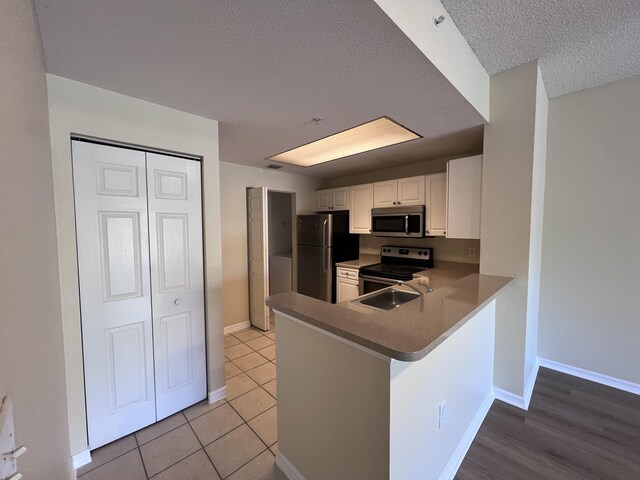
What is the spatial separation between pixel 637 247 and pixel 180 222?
367cm

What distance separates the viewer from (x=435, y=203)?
2.92 m

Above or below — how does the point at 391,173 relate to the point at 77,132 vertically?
above

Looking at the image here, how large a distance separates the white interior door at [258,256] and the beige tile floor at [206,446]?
1261mm

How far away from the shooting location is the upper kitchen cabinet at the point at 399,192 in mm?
3068

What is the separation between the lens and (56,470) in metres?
0.99

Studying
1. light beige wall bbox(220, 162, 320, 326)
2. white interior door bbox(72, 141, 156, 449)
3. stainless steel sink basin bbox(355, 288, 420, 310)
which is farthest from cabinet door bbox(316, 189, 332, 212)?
white interior door bbox(72, 141, 156, 449)

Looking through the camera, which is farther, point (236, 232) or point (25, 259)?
point (236, 232)

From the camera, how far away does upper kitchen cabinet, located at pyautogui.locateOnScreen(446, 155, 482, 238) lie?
2.28 meters

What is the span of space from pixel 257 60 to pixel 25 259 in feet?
4.06

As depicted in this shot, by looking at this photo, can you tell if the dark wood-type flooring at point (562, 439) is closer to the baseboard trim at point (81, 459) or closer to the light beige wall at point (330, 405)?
the light beige wall at point (330, 405)

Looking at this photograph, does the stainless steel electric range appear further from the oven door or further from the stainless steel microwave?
the stainless steel microwave

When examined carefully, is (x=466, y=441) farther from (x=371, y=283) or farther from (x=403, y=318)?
(x=371, y=283)

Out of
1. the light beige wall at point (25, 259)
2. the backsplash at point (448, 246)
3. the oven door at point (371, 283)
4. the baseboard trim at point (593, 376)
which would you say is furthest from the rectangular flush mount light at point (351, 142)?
the baseboard trim at point (593, 376)

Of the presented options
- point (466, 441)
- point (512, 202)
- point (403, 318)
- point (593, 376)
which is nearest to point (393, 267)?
point (512, 202)
